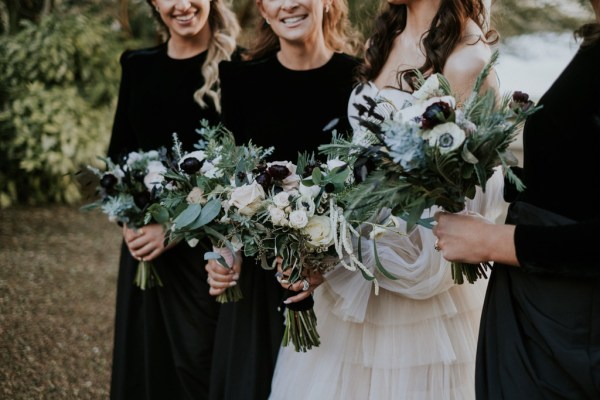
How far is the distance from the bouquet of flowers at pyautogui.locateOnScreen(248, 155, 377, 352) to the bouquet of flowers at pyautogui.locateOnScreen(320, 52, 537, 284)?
0.26 meters

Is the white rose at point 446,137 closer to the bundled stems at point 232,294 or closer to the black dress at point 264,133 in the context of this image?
the black dress at point 264,133

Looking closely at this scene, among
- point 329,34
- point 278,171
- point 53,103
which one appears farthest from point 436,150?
point 53,103

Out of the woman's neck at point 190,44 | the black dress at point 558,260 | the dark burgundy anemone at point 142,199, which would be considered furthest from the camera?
the woman's neck at point 190,44

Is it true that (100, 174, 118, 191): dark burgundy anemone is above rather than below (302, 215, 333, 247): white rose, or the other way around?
above

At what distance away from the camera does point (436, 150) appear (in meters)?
1.76

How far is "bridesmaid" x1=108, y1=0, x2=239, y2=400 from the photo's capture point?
10.8 ft

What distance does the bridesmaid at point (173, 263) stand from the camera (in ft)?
10.8

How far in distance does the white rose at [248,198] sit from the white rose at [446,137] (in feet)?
2.48

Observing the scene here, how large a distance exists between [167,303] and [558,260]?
6.92ft

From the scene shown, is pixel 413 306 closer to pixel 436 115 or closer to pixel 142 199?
pixel 436 115

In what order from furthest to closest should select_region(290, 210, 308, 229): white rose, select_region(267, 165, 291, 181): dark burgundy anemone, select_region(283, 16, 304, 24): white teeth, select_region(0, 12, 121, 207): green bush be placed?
select_region(0, 12, 121, 207): green bush
select_region(283, 16, 304, 24): white teeth
select_region(267, 165, 291, 181): dark burgundy anemone
select_region(290, 210, 308, 229): white rose

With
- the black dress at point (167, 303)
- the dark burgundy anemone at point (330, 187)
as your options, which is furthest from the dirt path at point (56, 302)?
the dark burgundy anemone at point (330, 187)

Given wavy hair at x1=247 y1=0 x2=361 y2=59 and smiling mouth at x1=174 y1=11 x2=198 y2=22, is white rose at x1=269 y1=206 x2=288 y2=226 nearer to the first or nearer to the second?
wavy hair at x1=247 y1=0 x2=361 y2=59

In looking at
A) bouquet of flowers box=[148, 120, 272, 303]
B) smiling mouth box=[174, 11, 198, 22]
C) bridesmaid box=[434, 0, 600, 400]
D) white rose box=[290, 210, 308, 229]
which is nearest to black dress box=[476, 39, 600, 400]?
bridesmaid box=[434, 0, 600, 400]
